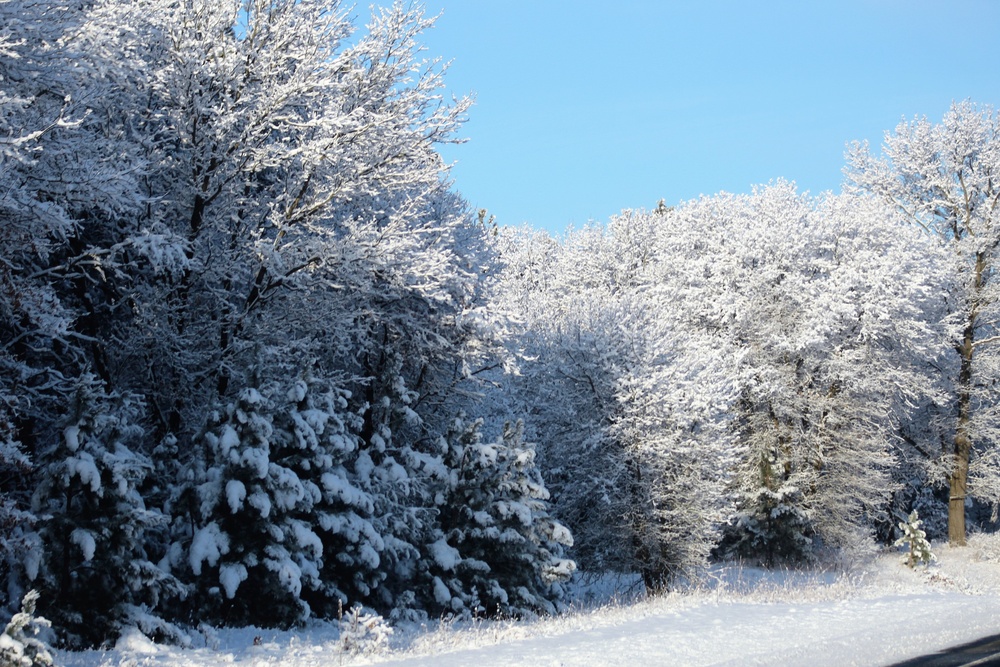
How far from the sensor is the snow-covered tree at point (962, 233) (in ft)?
102

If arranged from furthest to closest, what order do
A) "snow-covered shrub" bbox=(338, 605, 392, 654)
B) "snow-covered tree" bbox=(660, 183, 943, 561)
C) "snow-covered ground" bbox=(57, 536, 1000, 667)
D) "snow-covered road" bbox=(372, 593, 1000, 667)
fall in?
"snow-covered tree" bbox=(660, 183, 943, 561) → "snow-covered shrub" bbox=(338, 605, 392, 654) → "snow-covered ground" bbox=(57, 536, 1000, 667) → "snow-covered road" bbox=(372, 593, 1000, 667)

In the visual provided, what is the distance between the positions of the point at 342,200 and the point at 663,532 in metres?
12.7

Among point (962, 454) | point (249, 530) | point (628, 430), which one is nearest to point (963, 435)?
point (962, 454)

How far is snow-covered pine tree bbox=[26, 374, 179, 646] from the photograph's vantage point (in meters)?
11.0

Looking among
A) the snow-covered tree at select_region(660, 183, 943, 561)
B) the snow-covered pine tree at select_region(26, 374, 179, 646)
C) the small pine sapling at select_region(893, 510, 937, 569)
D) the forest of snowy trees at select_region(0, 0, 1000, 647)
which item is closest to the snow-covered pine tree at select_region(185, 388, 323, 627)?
the forest of snowy trees at select_region(0, 0, 1000, 647)

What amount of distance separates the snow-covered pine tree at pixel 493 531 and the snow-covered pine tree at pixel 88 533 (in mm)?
7393

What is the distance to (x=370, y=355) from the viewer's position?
2209 cm

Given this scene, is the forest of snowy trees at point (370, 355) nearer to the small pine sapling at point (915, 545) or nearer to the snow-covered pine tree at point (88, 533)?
the snow-covered pine tree at point (88, 533)

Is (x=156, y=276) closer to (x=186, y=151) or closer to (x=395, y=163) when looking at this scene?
(x=186, y=151)

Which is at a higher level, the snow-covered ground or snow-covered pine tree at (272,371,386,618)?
snow-covered pine tree at (272,371,386,618)

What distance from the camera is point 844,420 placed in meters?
29.1

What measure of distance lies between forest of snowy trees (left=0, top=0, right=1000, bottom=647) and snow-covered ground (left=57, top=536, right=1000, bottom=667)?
0.98 m

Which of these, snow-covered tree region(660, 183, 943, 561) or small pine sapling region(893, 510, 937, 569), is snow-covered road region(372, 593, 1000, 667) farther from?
snow-covered tree region(660, 183, 943, 561)

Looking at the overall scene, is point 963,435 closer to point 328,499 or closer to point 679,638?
point 679,638
